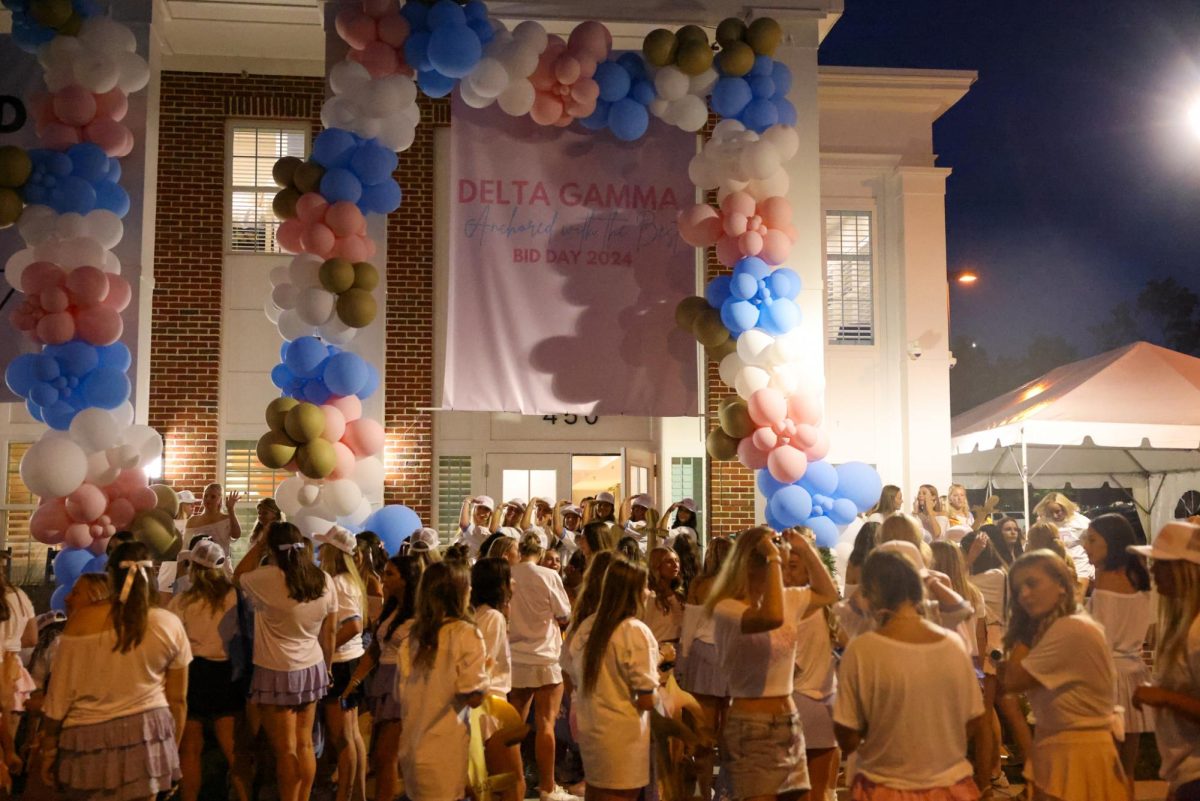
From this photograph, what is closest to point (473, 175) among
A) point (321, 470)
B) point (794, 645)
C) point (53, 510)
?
point (321, 470)

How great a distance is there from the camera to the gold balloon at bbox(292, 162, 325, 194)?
8422mm

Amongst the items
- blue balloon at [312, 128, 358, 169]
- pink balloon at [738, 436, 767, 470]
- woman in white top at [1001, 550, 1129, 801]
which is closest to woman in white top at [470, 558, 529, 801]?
woman in white top at [1001, 550, 1129, 801]

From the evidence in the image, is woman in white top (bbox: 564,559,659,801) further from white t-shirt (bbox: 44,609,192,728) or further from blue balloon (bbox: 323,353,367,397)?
blue balloon (bbox: 323,353,367,397)

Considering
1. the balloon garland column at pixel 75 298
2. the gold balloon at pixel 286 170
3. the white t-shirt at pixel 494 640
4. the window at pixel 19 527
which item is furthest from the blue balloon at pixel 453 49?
the window at pixel 19 527

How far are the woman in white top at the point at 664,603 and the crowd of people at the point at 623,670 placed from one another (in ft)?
0.06

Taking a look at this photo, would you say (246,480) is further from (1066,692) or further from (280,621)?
(1066,692)

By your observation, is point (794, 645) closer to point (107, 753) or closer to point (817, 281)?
point (107, 753)

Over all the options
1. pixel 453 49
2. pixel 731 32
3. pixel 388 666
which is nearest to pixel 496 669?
pixel 388 666

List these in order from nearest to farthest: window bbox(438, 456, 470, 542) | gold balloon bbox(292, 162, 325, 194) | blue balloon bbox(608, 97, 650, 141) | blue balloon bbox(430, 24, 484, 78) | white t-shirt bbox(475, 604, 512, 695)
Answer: white t-shirt bbox(475, 604, 512, 695) < blue balloon bbox(430, 24, 484, 78) < gold balloon bbox(292, 162, 325, 194) < blue balloon bbox(608, 97, 650, 141) < window bbox(438, 456, 470, 542)

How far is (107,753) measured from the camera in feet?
16.0

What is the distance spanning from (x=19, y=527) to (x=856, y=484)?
9.10 m

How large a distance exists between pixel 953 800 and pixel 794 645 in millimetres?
1216

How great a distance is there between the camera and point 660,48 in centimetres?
886

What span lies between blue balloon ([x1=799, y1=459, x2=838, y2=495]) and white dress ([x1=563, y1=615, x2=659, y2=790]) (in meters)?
4.18
